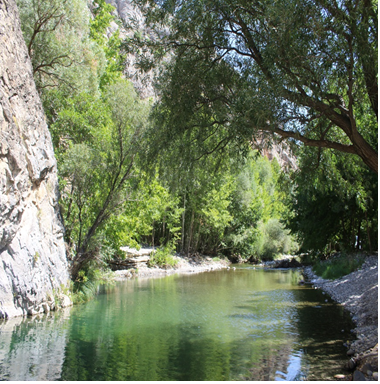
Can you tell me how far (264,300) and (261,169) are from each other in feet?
154

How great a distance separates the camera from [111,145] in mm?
16875

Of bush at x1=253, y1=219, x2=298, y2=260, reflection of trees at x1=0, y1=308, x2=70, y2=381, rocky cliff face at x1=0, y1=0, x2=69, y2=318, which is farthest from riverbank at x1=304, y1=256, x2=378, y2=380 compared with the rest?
bush at x1=253, y1=219, x2=298, y2=260

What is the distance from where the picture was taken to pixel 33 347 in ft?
30.7

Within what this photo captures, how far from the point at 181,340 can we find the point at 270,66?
6.96m

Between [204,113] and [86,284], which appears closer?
[204,113]

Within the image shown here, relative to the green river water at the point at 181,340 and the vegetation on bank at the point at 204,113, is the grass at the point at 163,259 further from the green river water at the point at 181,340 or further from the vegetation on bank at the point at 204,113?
the green river water at the point at 181,340

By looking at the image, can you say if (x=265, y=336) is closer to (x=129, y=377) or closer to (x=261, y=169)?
(x=129, y=377)

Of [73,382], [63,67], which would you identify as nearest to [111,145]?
[63,67]

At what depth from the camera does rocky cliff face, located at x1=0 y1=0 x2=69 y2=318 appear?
1162cm

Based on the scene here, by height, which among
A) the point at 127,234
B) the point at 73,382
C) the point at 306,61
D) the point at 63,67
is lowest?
the point at 73,382

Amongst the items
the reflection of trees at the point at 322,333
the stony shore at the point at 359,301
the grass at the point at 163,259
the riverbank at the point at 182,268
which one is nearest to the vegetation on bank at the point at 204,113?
the grass at the point at 163,259

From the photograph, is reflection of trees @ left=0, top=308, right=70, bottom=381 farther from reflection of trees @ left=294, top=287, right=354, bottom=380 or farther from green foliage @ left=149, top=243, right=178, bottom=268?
green foliage @ left=149, top=243, right=178, bottom=268

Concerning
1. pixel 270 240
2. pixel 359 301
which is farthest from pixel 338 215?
pixel 270 240

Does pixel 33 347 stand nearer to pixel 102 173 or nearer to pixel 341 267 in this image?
pixel 102 173
